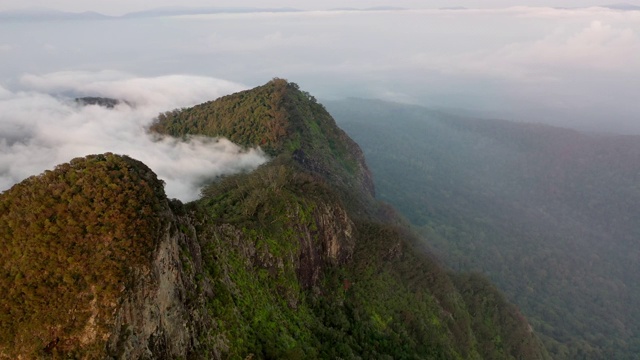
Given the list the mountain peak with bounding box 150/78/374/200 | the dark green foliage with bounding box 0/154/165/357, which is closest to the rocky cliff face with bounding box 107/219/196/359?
the dark green foliage with bounding box 0/154/165/357

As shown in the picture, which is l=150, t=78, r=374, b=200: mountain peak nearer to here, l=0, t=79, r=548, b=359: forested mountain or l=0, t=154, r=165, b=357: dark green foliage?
l=0, t=79, r=548, b=359: forested mountain

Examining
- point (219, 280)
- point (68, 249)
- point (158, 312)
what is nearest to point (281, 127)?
point (219, 280)

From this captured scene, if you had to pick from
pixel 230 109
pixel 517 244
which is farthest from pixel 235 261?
pixel 517 244

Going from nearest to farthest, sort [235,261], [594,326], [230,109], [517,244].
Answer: [235,261] < [230,109] < [594,326] < [517,244]

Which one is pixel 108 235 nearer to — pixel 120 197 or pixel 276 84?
pixel 120 197

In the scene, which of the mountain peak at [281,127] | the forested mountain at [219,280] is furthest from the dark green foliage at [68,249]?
the mountain peak at [281,127]

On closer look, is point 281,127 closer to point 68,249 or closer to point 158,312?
point 158,312

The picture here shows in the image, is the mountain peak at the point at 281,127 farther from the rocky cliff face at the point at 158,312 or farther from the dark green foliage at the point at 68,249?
the dark green foliage at the point at 68,249
